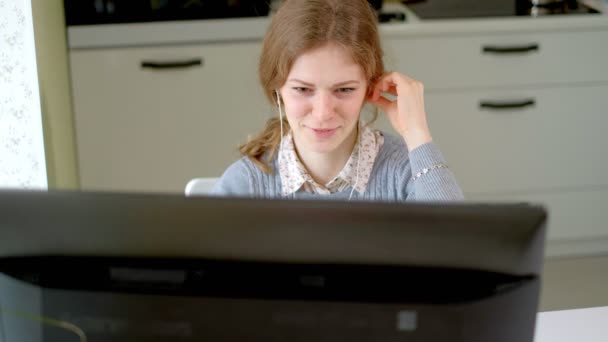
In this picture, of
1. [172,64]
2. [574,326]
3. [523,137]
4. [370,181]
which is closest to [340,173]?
[370,181]

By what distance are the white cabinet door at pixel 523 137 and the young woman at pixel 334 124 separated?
1.32 metres

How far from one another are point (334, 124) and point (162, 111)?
1.51 metres

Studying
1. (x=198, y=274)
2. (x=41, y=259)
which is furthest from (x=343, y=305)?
(x=41, y=259)

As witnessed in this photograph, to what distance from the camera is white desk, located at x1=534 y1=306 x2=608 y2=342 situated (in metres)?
1.43

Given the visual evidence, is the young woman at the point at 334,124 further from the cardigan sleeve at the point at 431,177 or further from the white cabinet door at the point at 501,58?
the white cabinet door at the point at 501,58

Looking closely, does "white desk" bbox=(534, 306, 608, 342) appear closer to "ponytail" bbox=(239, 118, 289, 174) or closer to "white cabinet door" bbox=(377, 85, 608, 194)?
"ponytail" bbox=(239, 118, 289, 174)

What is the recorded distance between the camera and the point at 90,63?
288cm

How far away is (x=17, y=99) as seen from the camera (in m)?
2.11

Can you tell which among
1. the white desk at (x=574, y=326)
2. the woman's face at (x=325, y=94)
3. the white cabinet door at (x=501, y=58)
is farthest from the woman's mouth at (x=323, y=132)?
the white cabinet door at (x=501, y=58)

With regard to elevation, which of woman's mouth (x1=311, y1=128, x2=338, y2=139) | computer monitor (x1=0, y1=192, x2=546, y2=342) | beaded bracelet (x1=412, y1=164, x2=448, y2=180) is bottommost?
beaded bracelet (x1=412, y1=164, x2=448, y2=180)

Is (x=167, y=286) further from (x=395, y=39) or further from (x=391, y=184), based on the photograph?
(x=395, y=39)

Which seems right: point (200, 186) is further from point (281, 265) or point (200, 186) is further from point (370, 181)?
point (281, 265)

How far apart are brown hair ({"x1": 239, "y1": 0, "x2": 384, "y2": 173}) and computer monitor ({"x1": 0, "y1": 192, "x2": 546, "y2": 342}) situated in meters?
0.75

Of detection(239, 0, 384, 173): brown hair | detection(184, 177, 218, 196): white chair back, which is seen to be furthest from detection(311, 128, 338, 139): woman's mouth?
detection(184, 177, 218, 196): white chair back
